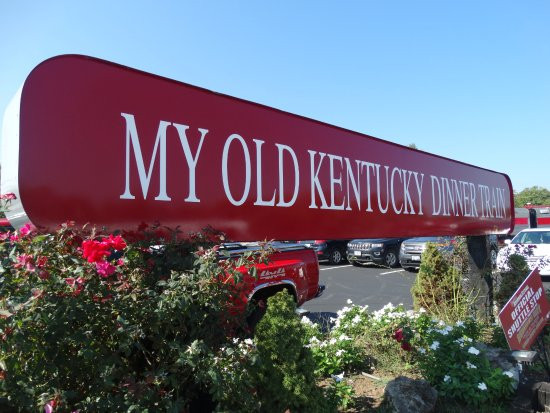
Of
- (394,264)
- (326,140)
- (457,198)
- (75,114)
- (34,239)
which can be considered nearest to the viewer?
(34,239)

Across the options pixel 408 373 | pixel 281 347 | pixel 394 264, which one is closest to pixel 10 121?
pixel 281 347

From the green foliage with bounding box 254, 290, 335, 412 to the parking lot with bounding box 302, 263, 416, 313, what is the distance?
19.9 ft

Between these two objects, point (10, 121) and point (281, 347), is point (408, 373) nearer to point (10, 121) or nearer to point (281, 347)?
point (281, 347)

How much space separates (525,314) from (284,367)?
240 cm

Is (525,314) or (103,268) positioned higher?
(103,268)

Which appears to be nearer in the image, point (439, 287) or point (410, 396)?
point (410, 396)

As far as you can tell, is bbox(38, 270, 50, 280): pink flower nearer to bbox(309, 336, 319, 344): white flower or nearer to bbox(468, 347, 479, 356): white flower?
bbox(309, 336, 319, 344): white flower

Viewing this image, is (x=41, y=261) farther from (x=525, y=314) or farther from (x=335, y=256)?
(x=335, y=256)

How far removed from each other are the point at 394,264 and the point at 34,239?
14817 millimetres

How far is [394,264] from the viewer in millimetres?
15297

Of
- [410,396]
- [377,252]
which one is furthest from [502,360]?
[377,252]

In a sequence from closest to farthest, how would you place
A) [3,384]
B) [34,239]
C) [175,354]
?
1. [3,384]
2. [34,239]
3. [175,354]

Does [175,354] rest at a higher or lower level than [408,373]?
higher

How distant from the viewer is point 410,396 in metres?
2.85
